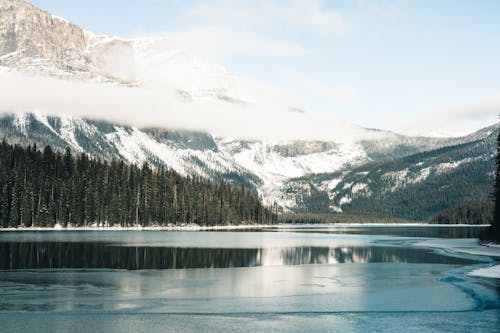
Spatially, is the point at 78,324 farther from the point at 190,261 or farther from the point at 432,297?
the point at 190,261

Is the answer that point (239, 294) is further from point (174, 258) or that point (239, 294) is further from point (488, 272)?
point (174, 258)

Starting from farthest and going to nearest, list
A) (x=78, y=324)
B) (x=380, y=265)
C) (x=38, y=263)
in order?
(x=380, y=265) → (x=38, y=263) → (x=78, y=324)

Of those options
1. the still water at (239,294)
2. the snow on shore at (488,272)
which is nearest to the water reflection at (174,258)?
the still water at (239,294)

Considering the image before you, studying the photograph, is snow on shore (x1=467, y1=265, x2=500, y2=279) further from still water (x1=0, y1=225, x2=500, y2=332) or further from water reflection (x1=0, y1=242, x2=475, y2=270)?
water reflection (x1=0, y1=242, x2=475, y2=270)

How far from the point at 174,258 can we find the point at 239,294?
104 feet

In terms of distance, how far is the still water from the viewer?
112ft

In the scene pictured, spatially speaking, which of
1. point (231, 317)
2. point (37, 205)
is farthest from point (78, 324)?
point (37, 205)

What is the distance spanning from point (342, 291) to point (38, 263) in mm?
36685

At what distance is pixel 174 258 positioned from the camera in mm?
76000

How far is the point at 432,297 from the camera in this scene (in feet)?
147

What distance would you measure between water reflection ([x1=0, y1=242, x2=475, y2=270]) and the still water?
26cm

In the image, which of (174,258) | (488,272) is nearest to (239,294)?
(488,272)

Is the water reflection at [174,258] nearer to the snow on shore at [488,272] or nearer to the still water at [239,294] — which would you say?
the still water at [239,294]

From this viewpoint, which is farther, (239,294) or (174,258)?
(174,258)
